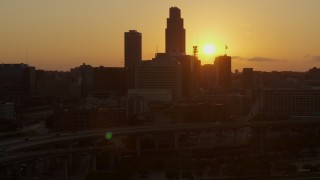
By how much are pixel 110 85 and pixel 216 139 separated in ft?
80.0

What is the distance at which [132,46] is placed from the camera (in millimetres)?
61375

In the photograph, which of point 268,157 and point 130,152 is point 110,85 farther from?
point 268,157

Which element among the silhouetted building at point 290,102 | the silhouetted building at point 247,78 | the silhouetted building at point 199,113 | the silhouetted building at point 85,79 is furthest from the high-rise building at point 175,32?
the silhouetted building at point 199,113

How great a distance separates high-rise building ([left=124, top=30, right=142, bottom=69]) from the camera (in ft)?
201

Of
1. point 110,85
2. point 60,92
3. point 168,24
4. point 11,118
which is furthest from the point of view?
point 168,24

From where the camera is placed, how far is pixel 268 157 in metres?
19.8

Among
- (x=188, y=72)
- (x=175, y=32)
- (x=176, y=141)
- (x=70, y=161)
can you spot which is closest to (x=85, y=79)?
(x=188, y=72)

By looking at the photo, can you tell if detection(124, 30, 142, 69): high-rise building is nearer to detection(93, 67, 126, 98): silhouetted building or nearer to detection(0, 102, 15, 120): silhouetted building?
detection(93, 67, 126, 98): silhouetted building

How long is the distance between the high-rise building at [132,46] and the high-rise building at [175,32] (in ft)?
16.8

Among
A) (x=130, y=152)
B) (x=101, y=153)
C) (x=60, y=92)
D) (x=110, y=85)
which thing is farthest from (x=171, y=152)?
(x=60, y=92)

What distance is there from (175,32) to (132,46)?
22.5 feet

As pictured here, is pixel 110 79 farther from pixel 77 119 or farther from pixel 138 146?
pixel 138 146

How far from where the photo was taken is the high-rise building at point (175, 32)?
66062 mm

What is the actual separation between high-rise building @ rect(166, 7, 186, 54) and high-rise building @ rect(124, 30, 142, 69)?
513cm
